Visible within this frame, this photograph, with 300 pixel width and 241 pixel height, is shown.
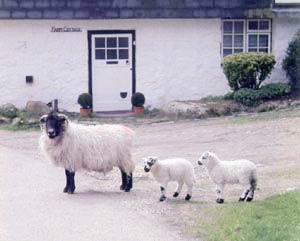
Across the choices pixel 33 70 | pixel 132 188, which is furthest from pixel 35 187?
pixel 33 70

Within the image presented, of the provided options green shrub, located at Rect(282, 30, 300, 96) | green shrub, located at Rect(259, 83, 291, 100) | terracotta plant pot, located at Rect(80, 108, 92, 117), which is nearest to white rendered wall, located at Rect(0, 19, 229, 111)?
terracotta plant pot, located at Rect(80, 108, 92, 117)

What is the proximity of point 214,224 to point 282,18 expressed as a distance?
1579cm

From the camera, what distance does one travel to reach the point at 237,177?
39.3ft

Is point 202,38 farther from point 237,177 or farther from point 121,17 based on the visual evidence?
point 237,177

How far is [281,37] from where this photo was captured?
84.2 ft

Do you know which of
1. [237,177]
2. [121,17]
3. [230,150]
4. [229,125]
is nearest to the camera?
[237,177]

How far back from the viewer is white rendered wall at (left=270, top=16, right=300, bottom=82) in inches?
1006

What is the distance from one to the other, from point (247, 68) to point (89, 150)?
37.8 feet

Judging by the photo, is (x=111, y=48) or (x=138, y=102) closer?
(x=138, y=102)

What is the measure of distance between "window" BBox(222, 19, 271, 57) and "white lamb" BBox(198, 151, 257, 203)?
1355 centimetres

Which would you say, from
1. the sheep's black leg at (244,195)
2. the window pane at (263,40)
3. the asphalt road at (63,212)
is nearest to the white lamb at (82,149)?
the asphalt road at (63,212)

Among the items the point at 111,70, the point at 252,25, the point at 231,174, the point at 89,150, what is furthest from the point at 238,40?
the point at 231,174

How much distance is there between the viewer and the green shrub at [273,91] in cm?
2397

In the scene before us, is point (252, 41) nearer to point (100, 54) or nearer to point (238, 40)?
point (238, 40)
